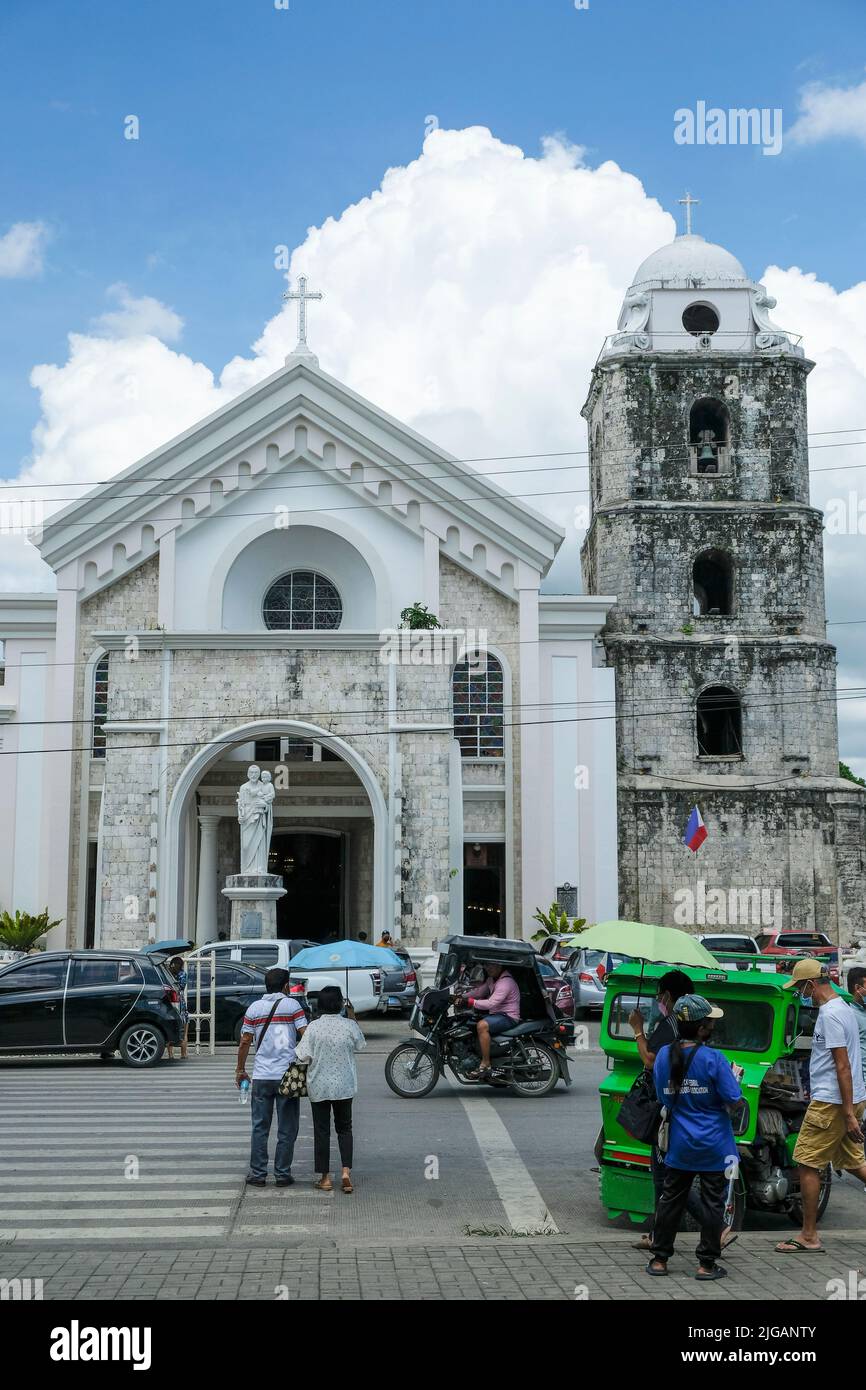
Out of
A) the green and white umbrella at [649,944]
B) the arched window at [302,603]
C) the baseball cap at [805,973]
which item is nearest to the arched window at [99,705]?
the arched window at [302,603]

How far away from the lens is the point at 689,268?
3834 centimetres

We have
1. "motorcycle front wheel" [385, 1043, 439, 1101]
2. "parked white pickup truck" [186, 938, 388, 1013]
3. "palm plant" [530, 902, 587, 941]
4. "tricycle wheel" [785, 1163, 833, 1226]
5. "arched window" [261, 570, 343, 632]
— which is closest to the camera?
"tricycle wheel" [785, 1163, 833, 1226]

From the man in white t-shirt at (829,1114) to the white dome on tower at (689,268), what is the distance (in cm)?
3182

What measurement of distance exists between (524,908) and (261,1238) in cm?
2285

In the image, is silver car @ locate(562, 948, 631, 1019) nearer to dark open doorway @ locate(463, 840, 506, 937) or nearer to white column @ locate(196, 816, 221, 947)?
→ dark open doorway @ locate(463, 840, 506, 937)

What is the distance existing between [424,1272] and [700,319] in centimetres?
3405

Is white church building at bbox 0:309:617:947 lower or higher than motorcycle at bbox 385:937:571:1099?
higher

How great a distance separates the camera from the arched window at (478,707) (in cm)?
3219

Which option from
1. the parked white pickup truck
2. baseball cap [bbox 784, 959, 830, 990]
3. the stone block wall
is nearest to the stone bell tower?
the stone block wall

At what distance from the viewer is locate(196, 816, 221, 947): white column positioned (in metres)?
30.9

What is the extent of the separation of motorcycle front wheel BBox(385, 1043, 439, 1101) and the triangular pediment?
18501 millimetres

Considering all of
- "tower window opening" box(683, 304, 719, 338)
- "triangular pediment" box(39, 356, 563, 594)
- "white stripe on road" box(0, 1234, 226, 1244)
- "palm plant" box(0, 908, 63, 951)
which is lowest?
"white stripe on road" box(0, 1234, 226, 1244)
